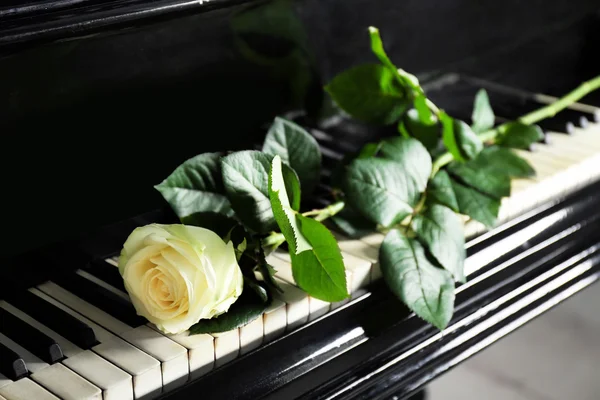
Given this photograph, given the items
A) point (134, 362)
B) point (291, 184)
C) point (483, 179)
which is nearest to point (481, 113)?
point (483, 179)

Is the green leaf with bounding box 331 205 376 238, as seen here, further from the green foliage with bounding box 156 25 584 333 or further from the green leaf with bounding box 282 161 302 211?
the green leaf with bounding box 282 161 302 211

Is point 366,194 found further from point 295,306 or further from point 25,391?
point 25,391

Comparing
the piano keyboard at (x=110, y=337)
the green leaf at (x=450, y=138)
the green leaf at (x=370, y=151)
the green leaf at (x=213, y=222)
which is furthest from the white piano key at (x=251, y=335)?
the green leaf at (x=450, y=138)

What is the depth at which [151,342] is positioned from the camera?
31.3 inches

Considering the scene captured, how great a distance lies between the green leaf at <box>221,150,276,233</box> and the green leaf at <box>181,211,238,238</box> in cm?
1

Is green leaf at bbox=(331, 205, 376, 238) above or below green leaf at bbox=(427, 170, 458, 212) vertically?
below

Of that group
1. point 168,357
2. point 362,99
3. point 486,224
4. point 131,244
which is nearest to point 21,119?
point 131,244

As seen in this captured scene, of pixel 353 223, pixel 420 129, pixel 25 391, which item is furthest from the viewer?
pixel 420 129

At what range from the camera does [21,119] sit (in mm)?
895

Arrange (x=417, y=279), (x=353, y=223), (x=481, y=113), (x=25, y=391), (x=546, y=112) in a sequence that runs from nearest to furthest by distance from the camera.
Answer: (x=25, y=391) → (x=417, y=279) → (x=353, y=223) → (x=481, y=113) → (x=546, y=112)

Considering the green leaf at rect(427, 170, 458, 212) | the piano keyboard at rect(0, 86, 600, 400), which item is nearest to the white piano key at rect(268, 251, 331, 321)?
the piano keyboard at rect(0, 86, 600, 400)

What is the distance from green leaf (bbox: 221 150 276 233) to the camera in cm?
85

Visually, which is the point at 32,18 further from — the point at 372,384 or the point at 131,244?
the point at 372,384

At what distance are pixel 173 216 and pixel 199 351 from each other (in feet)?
0.92
